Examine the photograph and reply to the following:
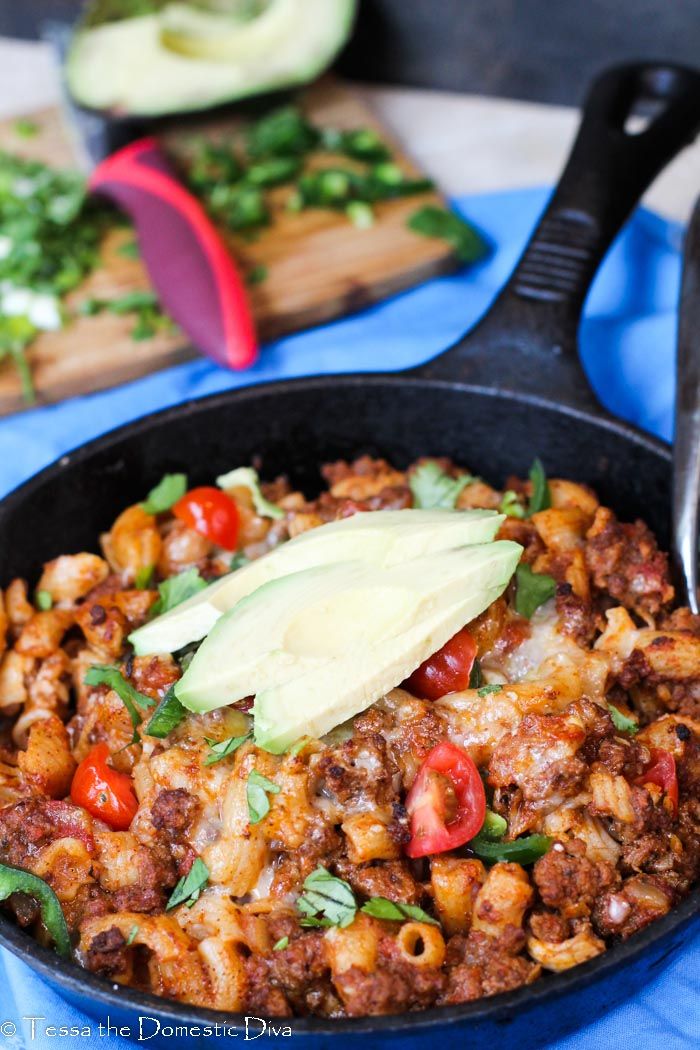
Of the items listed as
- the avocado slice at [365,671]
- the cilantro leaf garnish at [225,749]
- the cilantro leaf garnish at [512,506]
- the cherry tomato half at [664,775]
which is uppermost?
the avocado slice at [365,671]

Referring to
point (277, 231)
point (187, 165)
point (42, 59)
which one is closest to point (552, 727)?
point (277, 231)

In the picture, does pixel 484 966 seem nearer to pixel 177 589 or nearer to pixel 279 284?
pixel 177 589

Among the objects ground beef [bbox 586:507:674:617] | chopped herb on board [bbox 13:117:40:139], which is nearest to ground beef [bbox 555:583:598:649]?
ground beef [bbox 586:507:674:617]

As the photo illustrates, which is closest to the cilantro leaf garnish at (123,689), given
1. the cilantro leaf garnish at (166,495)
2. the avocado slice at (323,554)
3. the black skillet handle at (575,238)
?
the avocado slice at (323,554)

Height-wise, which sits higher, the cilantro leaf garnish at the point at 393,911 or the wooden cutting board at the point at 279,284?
the wooden cutting board at the point at 279,284

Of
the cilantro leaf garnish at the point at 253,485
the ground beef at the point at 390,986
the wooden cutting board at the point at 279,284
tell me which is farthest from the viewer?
the wooden cutting board at the point at 279,284

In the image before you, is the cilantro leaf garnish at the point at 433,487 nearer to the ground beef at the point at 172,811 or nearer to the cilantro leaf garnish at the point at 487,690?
the cilantro leaf garnish at the point at 487,690

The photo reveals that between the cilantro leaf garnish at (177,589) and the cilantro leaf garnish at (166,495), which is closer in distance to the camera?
the cilantro leaf garnish at (177,589)

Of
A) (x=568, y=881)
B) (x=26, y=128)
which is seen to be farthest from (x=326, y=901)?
(x=26, y=128)

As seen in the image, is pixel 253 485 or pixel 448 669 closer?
pixel 448 669
